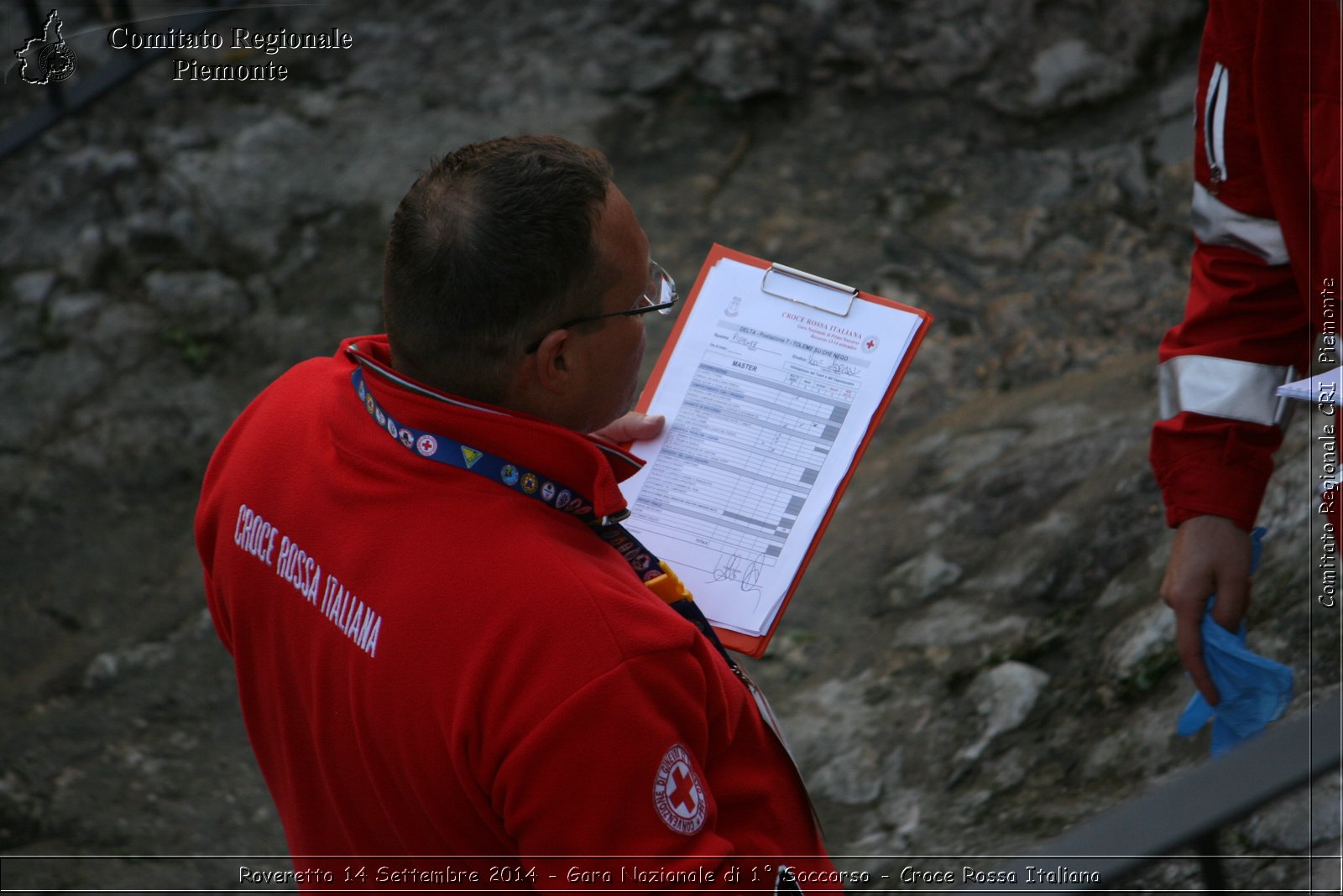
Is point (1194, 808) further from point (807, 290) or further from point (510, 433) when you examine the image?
point (807, 290)

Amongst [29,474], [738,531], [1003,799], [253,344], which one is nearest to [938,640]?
[1003,799]

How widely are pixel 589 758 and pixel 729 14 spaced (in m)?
4.07

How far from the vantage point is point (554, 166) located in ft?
4.25

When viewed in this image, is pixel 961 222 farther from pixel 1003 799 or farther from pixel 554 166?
pixel 554 166

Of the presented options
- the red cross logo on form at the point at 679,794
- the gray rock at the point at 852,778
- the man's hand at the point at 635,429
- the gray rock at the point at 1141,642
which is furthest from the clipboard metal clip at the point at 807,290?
the gray rock at the point at 852,778

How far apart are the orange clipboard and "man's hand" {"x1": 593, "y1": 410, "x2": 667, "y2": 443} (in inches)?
1.6

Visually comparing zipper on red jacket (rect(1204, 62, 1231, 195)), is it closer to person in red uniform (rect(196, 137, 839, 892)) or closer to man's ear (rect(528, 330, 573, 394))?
person in red uniform (rect(196, 137, 839, 892))

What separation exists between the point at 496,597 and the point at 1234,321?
1111 millimetres

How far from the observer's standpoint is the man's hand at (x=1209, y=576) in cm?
163

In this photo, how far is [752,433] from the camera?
5.61ft

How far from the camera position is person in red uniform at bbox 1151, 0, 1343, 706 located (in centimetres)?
144

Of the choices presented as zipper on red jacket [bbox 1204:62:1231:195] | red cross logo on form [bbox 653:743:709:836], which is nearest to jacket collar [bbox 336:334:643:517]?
red cross logo on form [bbox 653:743:709:836]
